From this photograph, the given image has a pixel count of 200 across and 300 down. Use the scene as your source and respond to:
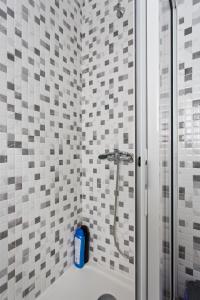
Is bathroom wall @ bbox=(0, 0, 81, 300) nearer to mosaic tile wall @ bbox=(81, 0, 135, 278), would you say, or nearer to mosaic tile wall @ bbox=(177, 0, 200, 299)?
mosaic tile wall @ bbox=(81, 0, 135, 278)

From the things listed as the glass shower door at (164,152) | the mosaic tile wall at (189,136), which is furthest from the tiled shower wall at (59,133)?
the glass shower door at (164,152)

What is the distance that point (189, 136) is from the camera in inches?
34.7

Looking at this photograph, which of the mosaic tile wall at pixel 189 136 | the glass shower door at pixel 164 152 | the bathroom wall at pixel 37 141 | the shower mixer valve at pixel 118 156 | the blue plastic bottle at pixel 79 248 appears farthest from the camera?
the blue plastic bottle at pixel 79 248

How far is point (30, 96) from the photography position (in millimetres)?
870

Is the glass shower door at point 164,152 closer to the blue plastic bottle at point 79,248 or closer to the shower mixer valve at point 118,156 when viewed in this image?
the shower mixer valve at point 118,156

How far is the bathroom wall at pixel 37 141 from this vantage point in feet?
2.52

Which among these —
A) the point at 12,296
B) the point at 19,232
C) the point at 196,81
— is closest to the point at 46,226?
the point at 19,232

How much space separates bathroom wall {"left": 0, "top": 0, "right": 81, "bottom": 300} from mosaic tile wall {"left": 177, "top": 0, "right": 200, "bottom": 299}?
0.66 m

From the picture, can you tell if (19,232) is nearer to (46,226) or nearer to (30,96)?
(46,226)

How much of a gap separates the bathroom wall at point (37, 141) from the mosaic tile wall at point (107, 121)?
79mm

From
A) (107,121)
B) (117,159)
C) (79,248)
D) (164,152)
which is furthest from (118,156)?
(79,248)

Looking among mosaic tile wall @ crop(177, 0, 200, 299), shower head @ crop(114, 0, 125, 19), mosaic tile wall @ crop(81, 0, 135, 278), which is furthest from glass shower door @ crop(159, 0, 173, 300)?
shower head @ crop(114, 0, 125, 19)

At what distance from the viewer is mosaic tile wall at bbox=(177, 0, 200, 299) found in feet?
2.85

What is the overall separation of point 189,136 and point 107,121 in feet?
1.62
